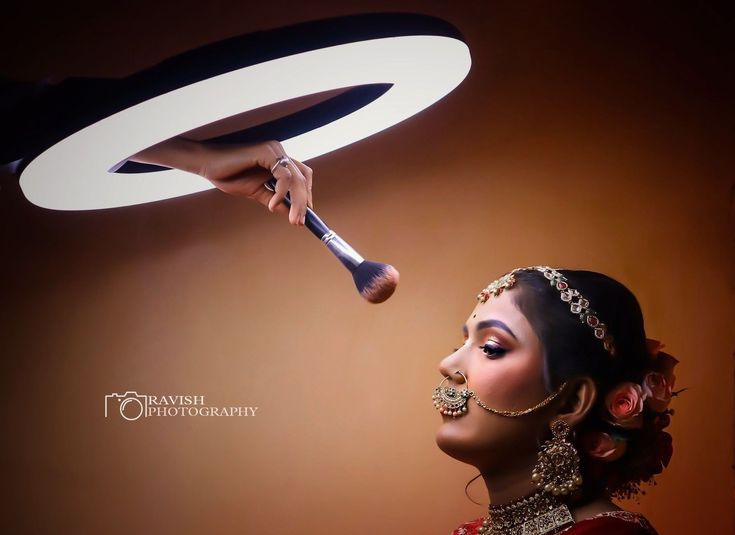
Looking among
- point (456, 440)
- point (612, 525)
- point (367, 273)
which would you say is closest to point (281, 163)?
point (367, 273)

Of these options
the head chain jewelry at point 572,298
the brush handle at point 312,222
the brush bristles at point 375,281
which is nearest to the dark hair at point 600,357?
the head chain jewelry at point 572,298

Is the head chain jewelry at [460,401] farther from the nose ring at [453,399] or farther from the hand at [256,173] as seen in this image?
the hand at [256,173]

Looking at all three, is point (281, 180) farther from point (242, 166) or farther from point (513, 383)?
point (513, 383)

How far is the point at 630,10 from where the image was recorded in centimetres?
201

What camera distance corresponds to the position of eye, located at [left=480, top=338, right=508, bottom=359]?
141 centimetres

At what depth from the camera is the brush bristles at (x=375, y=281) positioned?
1599 mm

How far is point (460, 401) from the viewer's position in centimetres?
140

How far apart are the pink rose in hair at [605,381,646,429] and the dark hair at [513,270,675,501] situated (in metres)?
0.01

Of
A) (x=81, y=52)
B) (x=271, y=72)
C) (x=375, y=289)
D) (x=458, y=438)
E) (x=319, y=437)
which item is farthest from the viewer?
(x=319, y=437)

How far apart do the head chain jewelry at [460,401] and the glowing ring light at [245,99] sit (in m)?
0.55

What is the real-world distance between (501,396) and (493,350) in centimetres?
9

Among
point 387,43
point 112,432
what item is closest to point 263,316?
point 112,432

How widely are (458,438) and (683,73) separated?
1.21m

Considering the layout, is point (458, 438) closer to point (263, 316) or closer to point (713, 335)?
point (263, 316)
